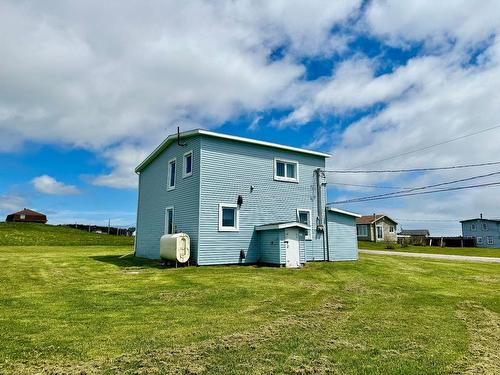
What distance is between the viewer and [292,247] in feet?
Answer: 56.4

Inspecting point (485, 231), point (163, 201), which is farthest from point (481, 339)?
point (485, 231)

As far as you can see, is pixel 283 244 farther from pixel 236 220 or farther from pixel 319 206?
pixel 319 206

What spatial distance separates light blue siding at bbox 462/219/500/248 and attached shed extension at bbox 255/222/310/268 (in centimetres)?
5350

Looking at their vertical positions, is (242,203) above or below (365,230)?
below

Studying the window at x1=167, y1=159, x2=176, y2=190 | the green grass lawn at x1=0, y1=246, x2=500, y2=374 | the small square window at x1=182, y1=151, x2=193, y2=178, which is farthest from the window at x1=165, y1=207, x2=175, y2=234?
the green grass lawn at x1=0, y1=246, x2=500, y2=374

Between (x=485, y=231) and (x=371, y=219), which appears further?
(x=485, y=231)

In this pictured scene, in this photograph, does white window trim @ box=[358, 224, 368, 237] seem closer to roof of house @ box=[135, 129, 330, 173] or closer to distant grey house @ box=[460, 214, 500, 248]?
distant grey house @ box=[460, 214, 500, 248]

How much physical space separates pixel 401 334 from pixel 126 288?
299 inches

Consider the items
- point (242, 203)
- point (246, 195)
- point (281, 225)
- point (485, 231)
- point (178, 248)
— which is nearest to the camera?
point (178, 248)

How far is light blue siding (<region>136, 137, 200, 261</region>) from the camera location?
17141 millimetres

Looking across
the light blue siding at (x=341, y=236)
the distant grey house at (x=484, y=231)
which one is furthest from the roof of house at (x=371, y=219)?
the light blue siding at (x=341, y=236)

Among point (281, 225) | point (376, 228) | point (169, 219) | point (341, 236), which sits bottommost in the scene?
point (341, 236)

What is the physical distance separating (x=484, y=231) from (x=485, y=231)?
0.19m

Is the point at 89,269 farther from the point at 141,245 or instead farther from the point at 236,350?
the point at 236,350
